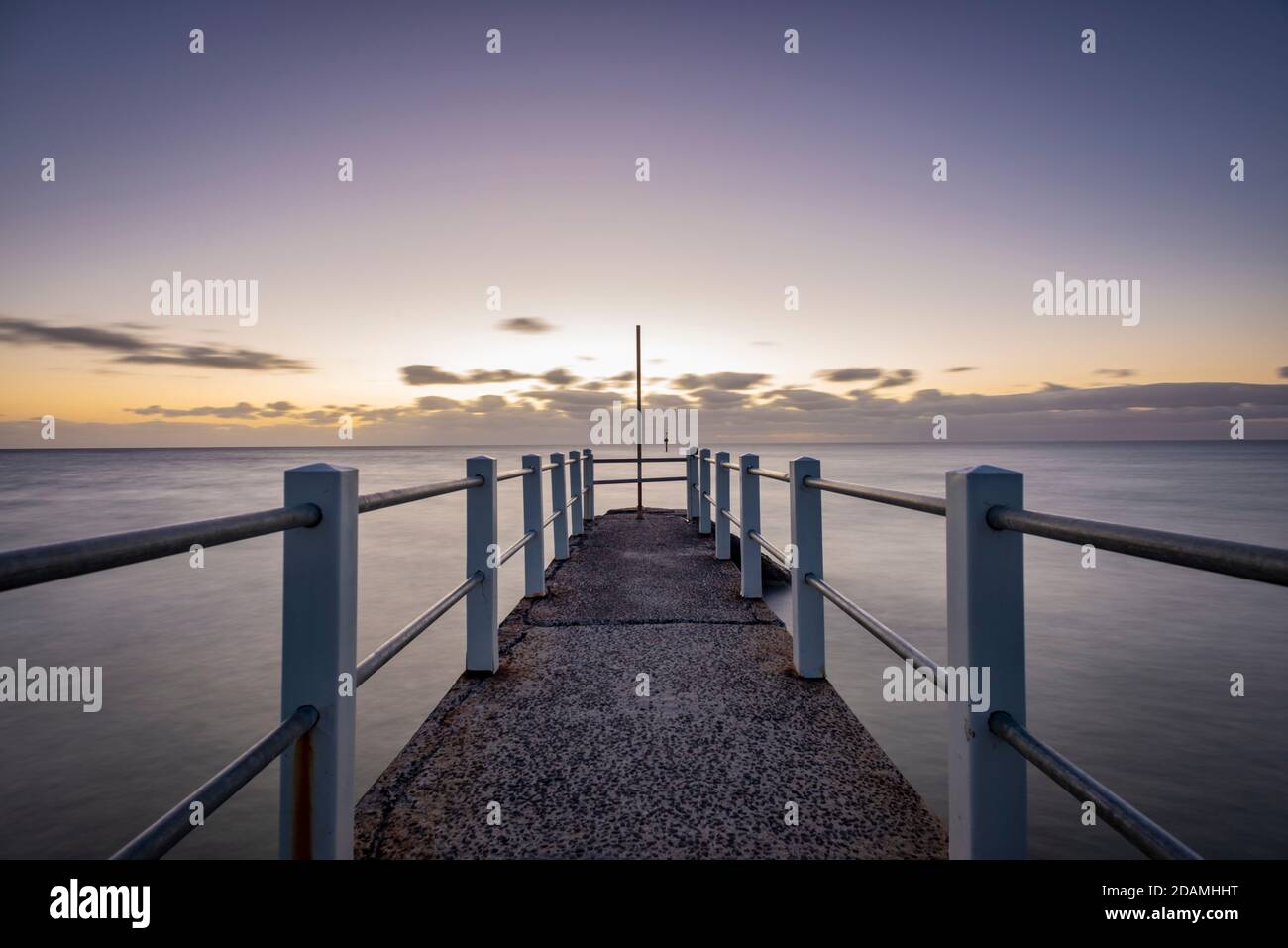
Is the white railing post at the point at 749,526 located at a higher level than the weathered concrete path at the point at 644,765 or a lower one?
higher

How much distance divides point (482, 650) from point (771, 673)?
1.47 meters

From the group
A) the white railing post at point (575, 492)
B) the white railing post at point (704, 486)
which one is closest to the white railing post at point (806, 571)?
the white railing post at point (704, 486)

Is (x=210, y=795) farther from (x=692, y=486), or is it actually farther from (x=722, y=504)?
(x=692, y=486)

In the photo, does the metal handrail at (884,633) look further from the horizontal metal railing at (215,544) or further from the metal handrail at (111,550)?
the metal handrail at (111,550)

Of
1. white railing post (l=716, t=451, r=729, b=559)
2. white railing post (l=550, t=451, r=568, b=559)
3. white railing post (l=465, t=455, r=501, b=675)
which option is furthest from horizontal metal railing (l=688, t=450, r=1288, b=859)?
white railing post (l=550, t=451, r=568, b=559)

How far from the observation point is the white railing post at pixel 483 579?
10.1 feet

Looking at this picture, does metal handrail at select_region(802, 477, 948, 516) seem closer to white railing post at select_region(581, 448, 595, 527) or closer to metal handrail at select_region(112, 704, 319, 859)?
metal handrail at select_region(112, 704, 319, 859)

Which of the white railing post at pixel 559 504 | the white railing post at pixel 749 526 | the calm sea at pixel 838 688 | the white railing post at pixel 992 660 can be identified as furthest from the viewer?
the white railing post at pixel 559 504

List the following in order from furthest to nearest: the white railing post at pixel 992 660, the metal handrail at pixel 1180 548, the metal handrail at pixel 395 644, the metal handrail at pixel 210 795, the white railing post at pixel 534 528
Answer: the white railing post at pixel 534 528 → the metal handrail at pixel 395 644 → the white railing post at pixel 992 660 → the metal handrail at pixel 210 795 → the metal handrail at pixel 1180 548

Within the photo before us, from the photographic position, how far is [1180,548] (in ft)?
3.02

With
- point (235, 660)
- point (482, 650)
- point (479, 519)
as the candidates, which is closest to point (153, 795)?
point (235, 660)

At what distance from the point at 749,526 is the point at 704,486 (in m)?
3.17

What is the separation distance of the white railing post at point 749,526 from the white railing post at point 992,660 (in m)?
2.89
